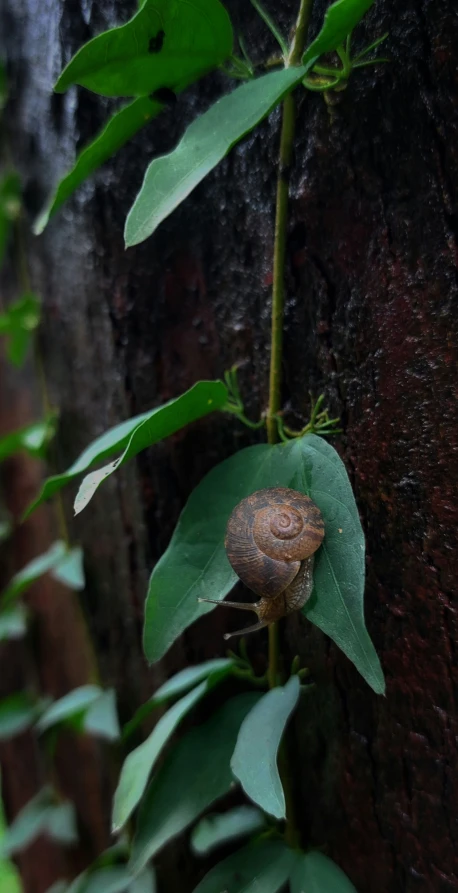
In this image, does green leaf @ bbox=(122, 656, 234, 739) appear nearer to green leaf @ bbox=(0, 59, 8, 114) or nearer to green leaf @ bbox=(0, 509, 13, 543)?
Result: green leaf @ bbox=(0, 509, 13, 543)

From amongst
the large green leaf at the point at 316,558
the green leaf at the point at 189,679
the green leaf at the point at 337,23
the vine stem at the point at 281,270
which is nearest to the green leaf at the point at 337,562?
the large green leaf at the point at 316,558

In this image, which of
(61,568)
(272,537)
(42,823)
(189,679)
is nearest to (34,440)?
(61,568)

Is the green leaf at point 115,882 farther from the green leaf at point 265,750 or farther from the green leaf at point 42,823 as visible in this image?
the green leaf at point 265,750

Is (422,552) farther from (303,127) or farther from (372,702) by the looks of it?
(303,127)

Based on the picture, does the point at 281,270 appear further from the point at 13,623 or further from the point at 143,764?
the point at 13,623

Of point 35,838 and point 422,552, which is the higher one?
point 422,552

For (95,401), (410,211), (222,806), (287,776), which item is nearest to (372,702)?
(287,776)

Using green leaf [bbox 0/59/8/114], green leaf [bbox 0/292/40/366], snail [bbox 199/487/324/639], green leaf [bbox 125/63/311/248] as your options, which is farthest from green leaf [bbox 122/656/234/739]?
green leaf [bbox 0/59/8/114]
